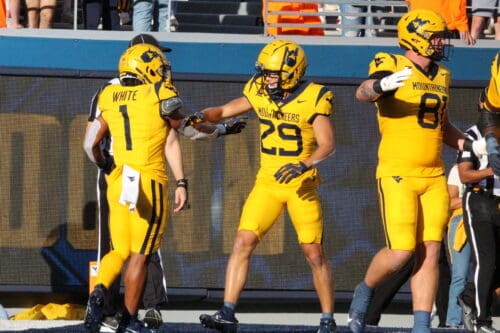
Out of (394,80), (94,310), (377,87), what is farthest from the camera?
(94,310)

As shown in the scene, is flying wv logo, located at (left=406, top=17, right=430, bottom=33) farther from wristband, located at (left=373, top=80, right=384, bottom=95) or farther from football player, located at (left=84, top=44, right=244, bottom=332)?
football player, located at (left=84, top=44, right=244, bottom=332)

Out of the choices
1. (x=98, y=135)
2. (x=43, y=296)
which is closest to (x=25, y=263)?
(x=43, y=296)

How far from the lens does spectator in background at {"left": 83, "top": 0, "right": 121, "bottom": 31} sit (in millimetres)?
12062

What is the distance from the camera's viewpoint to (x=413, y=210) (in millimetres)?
8562

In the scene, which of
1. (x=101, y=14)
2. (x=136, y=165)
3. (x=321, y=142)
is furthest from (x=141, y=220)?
(x=101, y=14)

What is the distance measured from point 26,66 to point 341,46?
8.41ft

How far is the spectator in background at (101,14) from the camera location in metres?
12.1

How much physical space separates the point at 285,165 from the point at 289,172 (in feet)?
0.44

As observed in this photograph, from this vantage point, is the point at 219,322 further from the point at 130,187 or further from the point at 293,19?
the point at 293,19

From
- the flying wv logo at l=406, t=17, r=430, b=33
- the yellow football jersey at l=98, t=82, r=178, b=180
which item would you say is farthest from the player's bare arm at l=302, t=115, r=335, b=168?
the yellow football jersey at l=98, t=82, r=178, b=180

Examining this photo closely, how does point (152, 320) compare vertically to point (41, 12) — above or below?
below

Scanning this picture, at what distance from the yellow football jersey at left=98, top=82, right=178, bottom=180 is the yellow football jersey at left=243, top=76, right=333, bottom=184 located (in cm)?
67

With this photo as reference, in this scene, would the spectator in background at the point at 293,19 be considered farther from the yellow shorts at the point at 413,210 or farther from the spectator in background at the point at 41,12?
the yellow shorts at the point at 413,210

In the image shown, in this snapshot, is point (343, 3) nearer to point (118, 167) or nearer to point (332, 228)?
point (332, 228)
